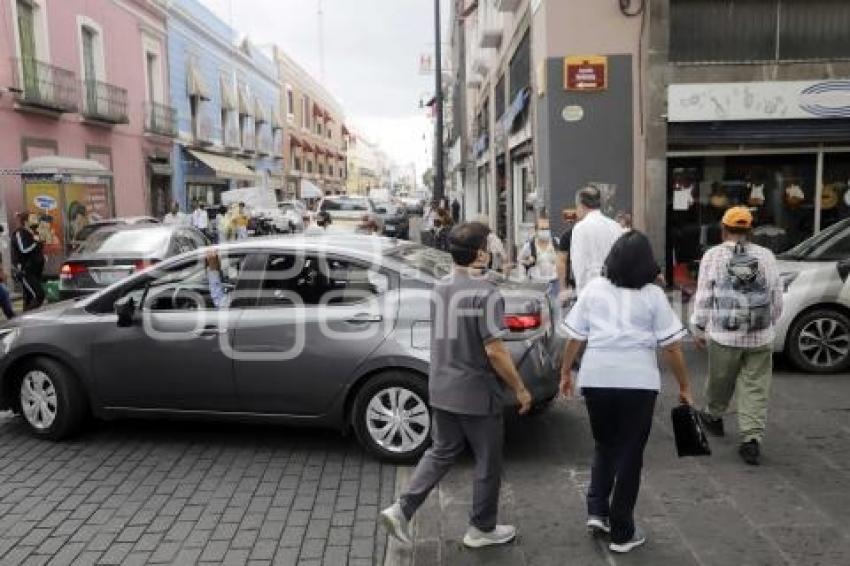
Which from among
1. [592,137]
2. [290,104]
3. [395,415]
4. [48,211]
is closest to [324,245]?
[395,415]

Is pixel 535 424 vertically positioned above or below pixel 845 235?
below

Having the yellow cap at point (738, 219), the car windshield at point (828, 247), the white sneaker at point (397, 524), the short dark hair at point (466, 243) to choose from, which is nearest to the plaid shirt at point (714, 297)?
the yellow cap at point (738, 219)

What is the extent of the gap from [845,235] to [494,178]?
46.5ft

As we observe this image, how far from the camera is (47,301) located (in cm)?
1263

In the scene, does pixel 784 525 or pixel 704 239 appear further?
pixel 704 239

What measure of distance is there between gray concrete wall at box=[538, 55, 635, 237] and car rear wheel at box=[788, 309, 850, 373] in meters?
4.71

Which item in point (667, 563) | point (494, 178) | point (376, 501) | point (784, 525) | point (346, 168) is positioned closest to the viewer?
point (667, 563)

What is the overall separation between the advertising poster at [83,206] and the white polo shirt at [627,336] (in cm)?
1355

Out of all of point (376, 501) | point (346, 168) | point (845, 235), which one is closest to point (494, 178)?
point (845, 235)

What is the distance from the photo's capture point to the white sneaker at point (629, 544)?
3.73 meters

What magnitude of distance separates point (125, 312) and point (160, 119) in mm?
21583

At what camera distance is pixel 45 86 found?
17.8 m

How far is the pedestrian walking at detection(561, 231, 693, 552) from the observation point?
3596 mm

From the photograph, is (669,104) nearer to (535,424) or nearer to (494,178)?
(535,424)
